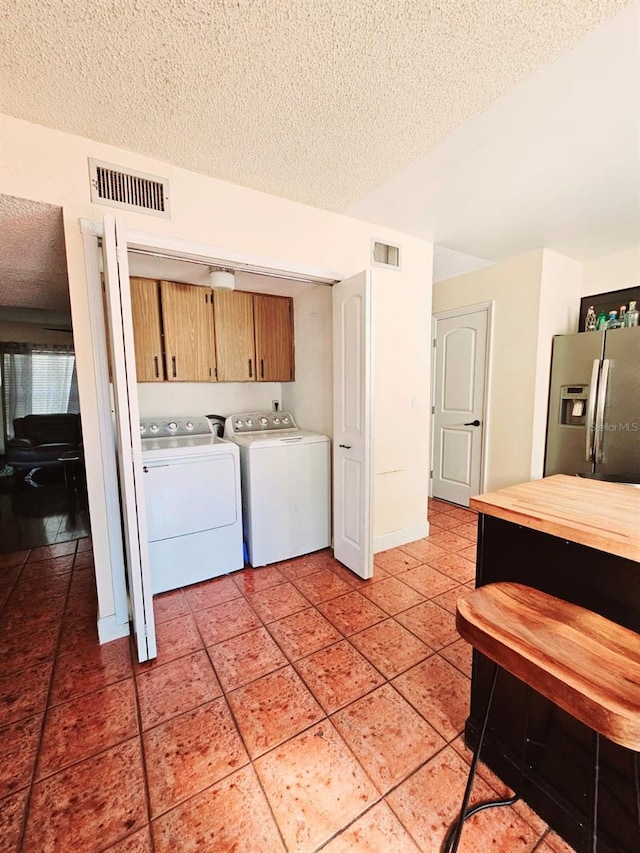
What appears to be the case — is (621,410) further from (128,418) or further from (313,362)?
(128,418)

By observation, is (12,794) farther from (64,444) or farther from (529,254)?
(64,444)

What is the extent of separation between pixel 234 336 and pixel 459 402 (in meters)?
2.44

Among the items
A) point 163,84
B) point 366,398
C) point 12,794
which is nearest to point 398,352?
point 366,398

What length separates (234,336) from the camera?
313 cm

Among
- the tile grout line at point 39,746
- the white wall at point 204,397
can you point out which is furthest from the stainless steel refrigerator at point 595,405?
the tile grout line at point 39,746

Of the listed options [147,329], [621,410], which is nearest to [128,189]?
[147,329]

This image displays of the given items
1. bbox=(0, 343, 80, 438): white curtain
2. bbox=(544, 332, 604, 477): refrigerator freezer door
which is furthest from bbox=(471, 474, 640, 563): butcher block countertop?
bbox=(0, 343, 80, 438): white curtain

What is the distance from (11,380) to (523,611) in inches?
264

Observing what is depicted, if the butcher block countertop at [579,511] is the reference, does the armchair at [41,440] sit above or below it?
below

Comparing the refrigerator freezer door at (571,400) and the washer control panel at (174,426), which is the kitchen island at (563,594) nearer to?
the refrigerator freezer door at (571,400)

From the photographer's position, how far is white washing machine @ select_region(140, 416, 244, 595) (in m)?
2.30

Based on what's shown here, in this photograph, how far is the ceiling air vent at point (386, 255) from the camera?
2604 mm

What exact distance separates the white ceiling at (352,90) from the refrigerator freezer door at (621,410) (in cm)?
105

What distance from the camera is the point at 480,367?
11.7ft
